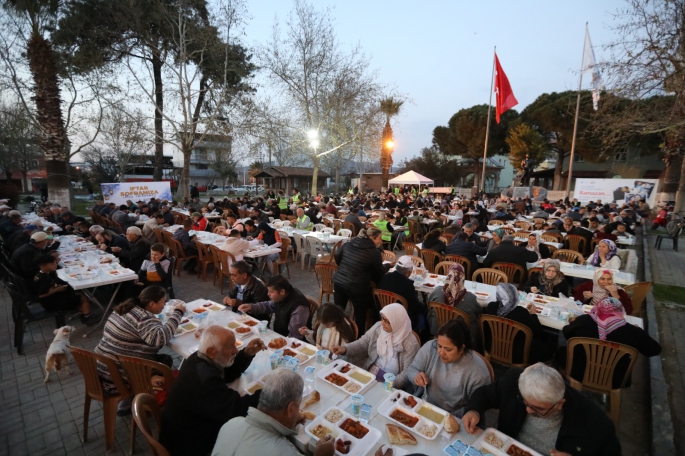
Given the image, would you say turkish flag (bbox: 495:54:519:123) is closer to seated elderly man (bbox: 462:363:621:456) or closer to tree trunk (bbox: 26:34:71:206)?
seated elderly man (bbox: 462:363:621:456)

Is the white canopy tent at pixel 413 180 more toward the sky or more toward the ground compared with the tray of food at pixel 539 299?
more toward the sky

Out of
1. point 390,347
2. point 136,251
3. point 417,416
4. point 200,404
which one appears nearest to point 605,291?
point 390,347

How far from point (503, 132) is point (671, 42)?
30.7m

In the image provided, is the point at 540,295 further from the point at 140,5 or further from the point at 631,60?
the point at 140,5

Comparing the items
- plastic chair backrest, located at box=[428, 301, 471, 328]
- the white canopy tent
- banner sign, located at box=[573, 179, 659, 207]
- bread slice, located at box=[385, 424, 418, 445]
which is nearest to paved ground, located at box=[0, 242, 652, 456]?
plastic chair backrest, located at box=[428, 301, 471, 328]

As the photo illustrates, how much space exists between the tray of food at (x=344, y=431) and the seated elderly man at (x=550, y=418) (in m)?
0.65

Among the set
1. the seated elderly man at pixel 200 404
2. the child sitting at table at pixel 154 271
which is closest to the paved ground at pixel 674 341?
the seated elderly man at pixel 200 404

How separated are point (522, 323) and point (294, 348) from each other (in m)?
2.38

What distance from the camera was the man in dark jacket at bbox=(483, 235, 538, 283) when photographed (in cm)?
581

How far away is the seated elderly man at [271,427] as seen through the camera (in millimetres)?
1672

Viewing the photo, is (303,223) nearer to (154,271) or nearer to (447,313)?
(154,271)

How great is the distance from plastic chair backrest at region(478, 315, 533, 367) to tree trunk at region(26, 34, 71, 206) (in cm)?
1604

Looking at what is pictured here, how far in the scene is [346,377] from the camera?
105 inches

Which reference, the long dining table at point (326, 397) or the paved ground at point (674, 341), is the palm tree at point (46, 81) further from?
the paved ground at point (674, 341)
